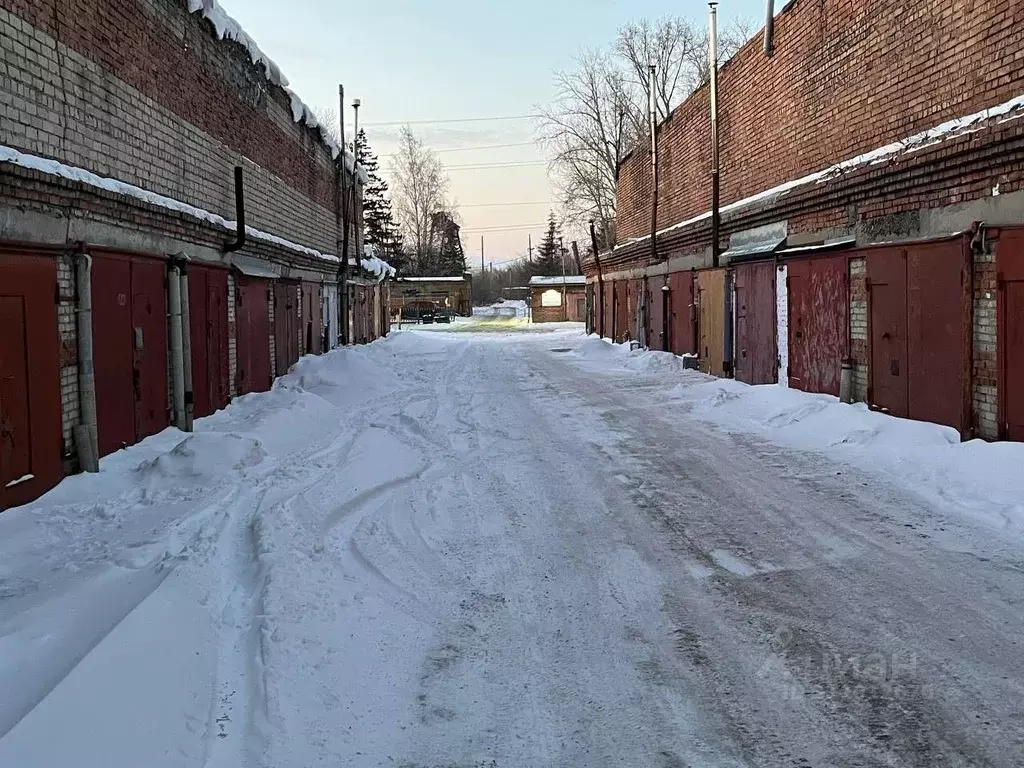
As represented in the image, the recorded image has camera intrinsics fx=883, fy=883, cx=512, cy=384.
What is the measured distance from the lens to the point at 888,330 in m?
11.4

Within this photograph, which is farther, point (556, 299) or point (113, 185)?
point (556, 299)

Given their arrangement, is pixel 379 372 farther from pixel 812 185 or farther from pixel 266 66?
pixel 812 185

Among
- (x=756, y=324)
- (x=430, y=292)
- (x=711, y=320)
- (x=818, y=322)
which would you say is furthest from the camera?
(x=430, y=292)

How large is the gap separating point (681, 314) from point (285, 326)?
9947mm

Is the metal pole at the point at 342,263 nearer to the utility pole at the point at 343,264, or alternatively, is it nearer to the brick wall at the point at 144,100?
the utility pole at the point at 343,264

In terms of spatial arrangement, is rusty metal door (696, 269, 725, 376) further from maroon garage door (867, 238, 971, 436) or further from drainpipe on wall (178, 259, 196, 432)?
drainpipe on wall (178, 259, 196, 432)

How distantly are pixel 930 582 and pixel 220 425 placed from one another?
951cm

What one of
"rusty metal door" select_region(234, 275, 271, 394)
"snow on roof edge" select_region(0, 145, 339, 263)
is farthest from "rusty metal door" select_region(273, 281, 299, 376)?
"snow on roof edge" select_region(0, 145, 339, 263)

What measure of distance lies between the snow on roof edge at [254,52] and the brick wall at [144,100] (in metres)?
0.17

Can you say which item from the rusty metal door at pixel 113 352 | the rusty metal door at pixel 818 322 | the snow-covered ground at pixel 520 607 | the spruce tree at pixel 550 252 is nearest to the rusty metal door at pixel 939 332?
the snow-covered ground at pixel 520 607

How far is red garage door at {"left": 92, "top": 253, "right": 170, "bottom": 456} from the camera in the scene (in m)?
9.27

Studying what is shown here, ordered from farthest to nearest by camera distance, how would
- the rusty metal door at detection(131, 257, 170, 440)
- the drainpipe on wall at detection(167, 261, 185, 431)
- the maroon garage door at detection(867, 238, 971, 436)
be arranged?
the drainpipe on wall at detection(167, 261, 185, 431) < the rusty metal door at detection(131, 257, 170, 440) < the maroon garage door at detection(867, 238, 971, 436)

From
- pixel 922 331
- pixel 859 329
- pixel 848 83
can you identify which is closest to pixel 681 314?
pixel 848 83

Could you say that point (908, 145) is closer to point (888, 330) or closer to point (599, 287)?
point (888, 330)
